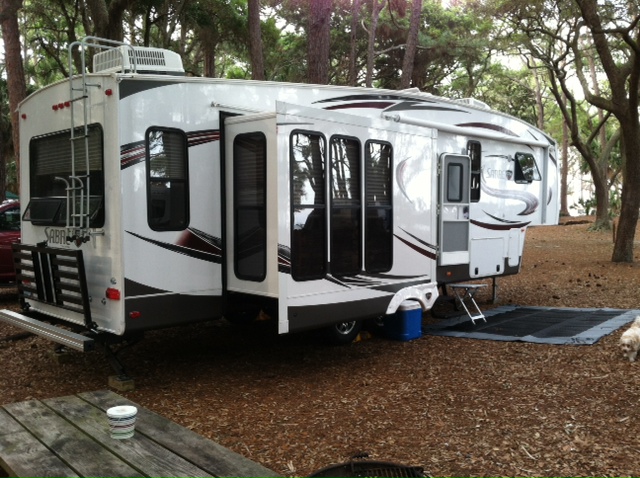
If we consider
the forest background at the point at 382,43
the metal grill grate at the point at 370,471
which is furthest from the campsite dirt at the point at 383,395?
the forest background at the point at 382,43

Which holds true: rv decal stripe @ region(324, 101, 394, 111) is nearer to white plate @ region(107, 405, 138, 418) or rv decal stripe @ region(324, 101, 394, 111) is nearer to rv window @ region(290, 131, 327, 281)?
rv window @ region(290, 131, 327, 281)

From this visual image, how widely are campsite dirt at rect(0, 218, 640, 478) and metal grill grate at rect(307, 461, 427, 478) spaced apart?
69 cm

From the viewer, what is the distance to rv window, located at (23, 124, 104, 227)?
5328mm

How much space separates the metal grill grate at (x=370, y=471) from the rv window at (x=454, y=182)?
16.0 ft

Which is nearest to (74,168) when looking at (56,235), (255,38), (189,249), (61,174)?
(61,174)

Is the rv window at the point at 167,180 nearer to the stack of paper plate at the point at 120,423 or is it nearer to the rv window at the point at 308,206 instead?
the rv window at the point at 308,206

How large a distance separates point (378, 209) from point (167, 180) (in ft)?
7.15

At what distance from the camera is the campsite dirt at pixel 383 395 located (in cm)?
404

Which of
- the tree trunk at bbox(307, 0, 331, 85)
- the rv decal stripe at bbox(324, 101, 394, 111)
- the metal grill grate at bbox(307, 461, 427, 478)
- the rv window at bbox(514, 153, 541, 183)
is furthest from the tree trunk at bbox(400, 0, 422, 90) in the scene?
the metal grill grate at bbox(307, 461, 427, 478)

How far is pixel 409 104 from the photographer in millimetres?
7152

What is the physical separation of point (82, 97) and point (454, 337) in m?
4.70

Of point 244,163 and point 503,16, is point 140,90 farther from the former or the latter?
point 503,16

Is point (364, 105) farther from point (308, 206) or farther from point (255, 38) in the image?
point (255, 38)

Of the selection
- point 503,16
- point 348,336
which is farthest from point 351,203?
point 503,16
